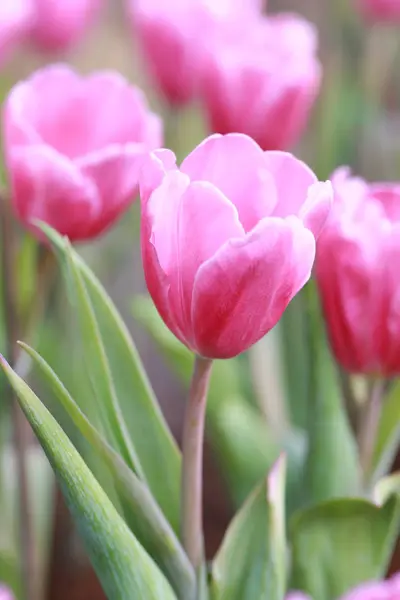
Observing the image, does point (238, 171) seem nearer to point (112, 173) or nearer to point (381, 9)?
point (112, 173)

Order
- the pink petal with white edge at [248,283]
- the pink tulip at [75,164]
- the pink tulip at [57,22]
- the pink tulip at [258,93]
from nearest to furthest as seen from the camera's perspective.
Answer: the pink petal with white edge at [248,283] → the pink tulip at [75,164] → the pink tulip at [258,93] → the pink tulip at [57,22]

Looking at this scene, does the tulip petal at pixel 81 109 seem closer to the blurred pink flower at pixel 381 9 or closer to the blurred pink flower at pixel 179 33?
the blurred pink flower at pixel 179 33

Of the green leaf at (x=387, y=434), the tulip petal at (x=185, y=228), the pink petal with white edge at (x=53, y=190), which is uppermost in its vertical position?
the pink petal with white edge at (x=53, y=190)

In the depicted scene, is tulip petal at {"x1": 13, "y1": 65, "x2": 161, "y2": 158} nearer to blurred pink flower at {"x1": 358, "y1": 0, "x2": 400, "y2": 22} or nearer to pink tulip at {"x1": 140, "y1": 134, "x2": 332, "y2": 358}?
pink tulip at {"x1": 140, "y1": 134, "x2": 332, "y2": 358}

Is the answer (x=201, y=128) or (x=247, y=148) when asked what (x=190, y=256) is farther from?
(x=201, y=128)

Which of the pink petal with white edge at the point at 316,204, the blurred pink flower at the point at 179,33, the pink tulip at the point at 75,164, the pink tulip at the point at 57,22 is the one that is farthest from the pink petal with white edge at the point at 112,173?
the pink tulip at the point at 57,22

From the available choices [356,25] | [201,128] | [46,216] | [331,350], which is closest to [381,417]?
[331,350]

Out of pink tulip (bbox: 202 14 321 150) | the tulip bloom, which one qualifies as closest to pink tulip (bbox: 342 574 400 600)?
the tulip bloom
